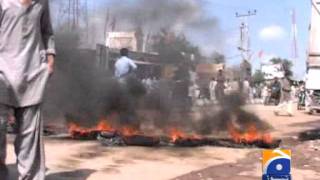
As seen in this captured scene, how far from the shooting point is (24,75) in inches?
175

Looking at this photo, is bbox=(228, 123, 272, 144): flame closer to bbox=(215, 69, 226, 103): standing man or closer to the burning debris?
the burning debris

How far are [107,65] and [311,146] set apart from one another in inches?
145

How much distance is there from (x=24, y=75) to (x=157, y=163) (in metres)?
3.26

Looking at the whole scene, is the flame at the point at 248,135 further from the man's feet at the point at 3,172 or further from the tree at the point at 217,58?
the man's feet at the point at 3,172

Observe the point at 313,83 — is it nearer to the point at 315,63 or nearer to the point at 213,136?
the point at 315,63

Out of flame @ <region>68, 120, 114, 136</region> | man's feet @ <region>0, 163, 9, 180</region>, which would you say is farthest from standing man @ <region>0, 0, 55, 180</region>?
flame @ <region>68, 120, 114, 136</region>

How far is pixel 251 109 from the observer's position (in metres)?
11.3

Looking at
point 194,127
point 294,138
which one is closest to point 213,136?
point 194,127

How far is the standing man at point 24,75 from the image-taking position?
4.41 meters

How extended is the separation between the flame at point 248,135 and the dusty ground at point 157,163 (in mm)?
435

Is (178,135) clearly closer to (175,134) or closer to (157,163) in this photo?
(175,134)

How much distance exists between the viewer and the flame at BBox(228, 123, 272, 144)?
966 cm

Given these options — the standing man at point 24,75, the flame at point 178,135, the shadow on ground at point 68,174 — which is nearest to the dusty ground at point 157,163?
the shadow on ground at point 68,174

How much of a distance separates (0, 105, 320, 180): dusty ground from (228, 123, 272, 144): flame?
435mm
